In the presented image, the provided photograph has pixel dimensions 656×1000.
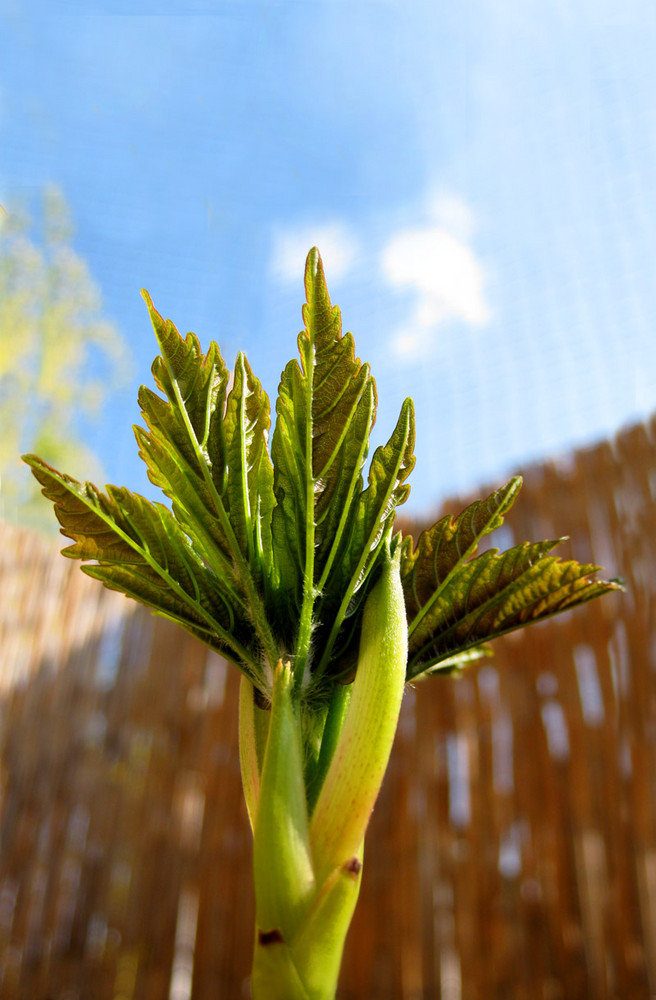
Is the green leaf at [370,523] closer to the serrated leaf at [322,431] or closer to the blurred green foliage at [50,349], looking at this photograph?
the serrated leaf at [322,431]

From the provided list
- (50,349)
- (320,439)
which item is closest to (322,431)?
(320,439)

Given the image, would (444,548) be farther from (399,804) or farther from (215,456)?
(399,804)

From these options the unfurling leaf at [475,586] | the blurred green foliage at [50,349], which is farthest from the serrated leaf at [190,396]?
the blurred green foliage at [50,349]

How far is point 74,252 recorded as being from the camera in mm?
5227

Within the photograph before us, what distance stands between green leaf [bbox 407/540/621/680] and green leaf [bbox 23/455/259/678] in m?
0.09

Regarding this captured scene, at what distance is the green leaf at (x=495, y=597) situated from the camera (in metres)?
0.36

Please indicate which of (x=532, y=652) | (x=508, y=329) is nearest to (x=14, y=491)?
(x=508, y=329)

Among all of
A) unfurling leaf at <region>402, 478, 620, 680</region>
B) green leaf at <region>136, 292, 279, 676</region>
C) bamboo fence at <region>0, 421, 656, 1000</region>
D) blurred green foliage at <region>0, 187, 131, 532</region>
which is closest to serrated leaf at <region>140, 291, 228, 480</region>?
green leaf at <region>136, 292, 279, 676</region>

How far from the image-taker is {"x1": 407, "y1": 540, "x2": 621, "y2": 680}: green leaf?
0.36 metres

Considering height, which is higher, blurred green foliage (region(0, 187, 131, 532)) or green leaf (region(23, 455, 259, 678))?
blurred green foliage (region(0, 187, 131, 532))

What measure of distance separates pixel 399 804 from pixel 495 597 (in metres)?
1.47

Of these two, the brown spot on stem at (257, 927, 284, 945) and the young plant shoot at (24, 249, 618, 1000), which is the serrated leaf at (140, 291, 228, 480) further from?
the brown spot on stem at (257, 927, 284, 945)

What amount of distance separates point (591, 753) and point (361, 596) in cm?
124

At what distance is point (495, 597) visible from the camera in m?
0.36
